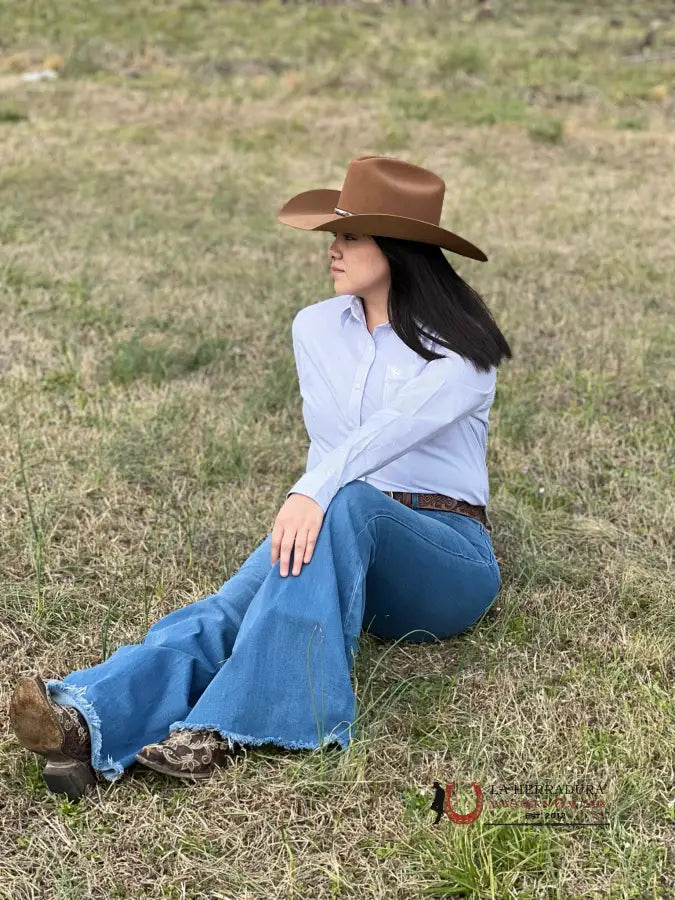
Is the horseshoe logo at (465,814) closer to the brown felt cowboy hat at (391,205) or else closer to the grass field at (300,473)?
the grass field at (300,473)

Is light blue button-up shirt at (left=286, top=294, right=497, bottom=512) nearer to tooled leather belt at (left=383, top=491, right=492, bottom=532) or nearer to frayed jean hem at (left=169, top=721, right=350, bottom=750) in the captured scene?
tooled leather belt at (left=383, top=491, right=492, bottom=532)

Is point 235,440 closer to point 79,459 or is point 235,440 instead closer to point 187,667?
point 79,459

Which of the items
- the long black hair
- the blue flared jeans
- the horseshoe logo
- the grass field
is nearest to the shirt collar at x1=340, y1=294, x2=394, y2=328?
the long black hair

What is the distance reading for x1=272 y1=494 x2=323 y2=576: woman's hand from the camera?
2.50 m

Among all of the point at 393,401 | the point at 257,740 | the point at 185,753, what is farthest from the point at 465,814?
the point at 393,401

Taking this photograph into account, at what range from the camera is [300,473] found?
450cm

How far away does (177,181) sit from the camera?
9.65 meters

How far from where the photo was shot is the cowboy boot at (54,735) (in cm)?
233

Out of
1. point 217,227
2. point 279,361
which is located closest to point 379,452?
point 279,361

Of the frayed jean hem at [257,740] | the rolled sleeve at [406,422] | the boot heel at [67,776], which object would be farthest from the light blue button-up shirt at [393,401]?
the boot heel at [67,776]

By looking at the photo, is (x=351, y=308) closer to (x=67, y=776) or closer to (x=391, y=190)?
(x=391, y=190)

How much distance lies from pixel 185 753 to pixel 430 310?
4.51 feet

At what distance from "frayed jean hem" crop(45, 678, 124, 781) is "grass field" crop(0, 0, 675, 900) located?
7cm

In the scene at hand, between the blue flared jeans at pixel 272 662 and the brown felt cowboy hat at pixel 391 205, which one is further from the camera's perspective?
the brown felt cowboy hat at pixel 391 205
